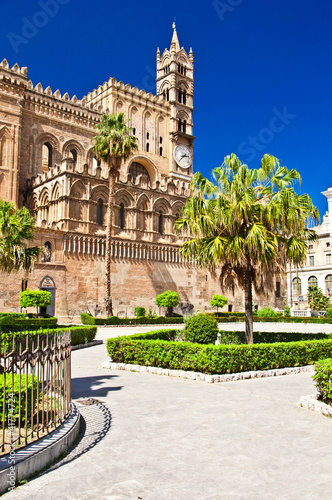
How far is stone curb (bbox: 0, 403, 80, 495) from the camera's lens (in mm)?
4524

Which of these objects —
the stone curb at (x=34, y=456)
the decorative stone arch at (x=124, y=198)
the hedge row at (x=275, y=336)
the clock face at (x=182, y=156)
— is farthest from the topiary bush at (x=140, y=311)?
the stone curb at (x=34, y=456)

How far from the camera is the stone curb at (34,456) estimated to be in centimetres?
452

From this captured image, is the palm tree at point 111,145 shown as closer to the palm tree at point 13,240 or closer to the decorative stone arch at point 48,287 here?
the decorative stone arch at point 48,287

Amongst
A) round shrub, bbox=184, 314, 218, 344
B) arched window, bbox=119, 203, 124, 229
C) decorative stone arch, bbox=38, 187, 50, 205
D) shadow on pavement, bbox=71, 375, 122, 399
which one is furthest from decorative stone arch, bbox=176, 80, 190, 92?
shadow on pavement, bbox=71, 375, 122, 399

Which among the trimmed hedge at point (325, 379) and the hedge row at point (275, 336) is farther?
the hedge row at point (275, 336)

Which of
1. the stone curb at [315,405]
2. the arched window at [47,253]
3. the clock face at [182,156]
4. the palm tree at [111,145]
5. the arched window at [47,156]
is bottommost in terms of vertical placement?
the stone curb at [315,405]

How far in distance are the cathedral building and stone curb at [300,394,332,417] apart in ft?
89.0

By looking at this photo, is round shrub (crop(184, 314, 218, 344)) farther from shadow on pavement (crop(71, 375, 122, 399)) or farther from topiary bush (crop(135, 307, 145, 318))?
topiary bush (crop(135, 307, 145, 318))

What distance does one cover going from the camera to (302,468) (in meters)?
5.23

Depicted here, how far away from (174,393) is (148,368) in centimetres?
287

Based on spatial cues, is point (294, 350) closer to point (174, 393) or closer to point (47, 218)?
point (174, 393)

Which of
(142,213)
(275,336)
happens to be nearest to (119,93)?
(142,213)

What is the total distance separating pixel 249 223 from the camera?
49.8ft

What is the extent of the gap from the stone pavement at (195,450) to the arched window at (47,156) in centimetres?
3683
